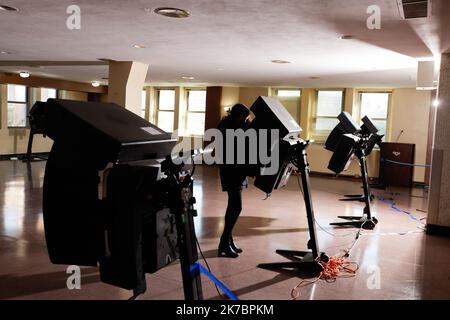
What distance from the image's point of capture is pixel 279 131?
Answer: 345 cm

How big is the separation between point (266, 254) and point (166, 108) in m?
10.6

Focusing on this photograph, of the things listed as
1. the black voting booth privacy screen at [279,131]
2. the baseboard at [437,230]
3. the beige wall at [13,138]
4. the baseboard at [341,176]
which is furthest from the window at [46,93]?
the baseboard at [437,230]

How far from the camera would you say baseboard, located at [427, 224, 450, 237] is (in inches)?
215

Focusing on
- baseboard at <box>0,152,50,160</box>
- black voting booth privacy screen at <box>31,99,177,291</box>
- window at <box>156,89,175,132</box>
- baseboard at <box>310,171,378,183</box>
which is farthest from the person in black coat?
baseboard at <box>0,152,50,160</box>

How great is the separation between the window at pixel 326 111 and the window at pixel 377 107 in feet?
2.09

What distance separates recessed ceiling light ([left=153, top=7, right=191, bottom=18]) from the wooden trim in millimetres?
8748

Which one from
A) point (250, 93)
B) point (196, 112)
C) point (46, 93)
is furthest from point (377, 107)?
point (46, 93)

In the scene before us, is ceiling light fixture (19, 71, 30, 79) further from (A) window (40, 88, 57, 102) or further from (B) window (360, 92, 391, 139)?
(B) window (360, 92, 391, 139)

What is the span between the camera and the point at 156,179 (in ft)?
4.32

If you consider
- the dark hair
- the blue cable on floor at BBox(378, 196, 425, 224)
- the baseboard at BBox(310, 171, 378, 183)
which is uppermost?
the dark hair

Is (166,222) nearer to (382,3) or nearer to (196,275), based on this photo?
(196,275)

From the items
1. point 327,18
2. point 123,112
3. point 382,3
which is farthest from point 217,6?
point 123,112

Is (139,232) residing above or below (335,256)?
above

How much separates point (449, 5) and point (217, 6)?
1887 millimetres
